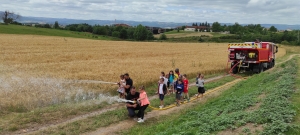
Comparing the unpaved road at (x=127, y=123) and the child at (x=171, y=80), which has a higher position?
the child at (x=171, y=80)

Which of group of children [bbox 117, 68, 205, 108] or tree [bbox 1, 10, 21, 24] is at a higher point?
tree [bbox 1, 10, 21, 24]

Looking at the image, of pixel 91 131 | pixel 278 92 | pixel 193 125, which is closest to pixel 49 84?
pixel 91 131

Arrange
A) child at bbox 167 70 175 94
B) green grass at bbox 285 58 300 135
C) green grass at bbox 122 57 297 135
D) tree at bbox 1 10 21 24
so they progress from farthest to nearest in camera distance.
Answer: tree at bbox 1 10 21 24, child at bbox 167 70 175 94, green grass at bbox 122 57 297 135, green grass at bbox 285 58 300 135

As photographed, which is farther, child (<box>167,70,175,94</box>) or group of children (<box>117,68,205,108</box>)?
child (<box>167,70,175,94</box>)

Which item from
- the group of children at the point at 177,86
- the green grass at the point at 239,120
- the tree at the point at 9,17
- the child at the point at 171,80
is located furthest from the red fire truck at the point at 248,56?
the tree at the point at 9,17

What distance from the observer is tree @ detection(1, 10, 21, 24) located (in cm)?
12026

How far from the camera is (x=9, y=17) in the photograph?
404 feet

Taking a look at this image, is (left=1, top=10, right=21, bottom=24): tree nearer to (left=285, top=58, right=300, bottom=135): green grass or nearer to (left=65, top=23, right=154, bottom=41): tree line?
(left=65, top=23, right=154, bottom=41): tree line

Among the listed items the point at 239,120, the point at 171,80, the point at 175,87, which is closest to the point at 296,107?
the point at 239,120

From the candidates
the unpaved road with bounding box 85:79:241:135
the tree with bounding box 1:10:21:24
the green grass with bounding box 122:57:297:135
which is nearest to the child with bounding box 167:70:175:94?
the unpaved road with bounding box 85:79:241:135

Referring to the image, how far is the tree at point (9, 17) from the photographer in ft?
395

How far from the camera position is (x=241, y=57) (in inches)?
1067

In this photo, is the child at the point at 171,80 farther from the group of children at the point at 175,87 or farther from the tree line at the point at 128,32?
the tree line at the point at 128,32

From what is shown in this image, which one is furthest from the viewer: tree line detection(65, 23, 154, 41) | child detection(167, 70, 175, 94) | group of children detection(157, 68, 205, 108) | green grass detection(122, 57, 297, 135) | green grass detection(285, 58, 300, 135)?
tree line detection(65, 23, 154, 41)
